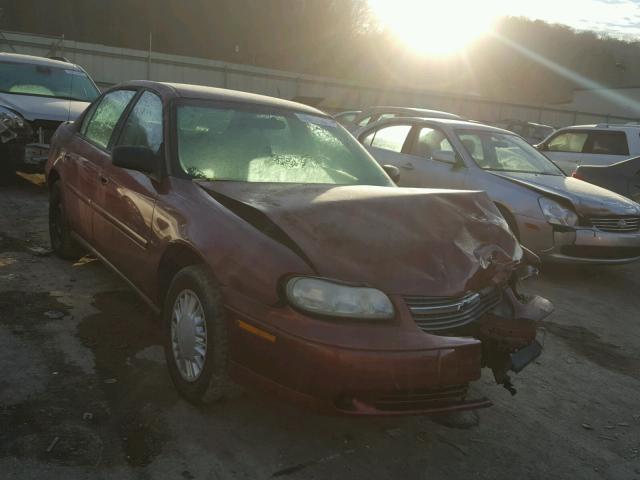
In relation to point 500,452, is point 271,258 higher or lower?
higher

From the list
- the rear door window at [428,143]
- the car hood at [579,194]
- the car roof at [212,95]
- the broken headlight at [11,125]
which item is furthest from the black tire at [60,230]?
the car hood at [579,194]

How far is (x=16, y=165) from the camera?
775cm

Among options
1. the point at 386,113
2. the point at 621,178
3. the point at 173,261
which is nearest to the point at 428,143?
the point at 386,113

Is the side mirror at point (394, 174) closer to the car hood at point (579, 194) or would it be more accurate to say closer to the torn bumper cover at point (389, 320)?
the torn bumper cover at point (389, 320)

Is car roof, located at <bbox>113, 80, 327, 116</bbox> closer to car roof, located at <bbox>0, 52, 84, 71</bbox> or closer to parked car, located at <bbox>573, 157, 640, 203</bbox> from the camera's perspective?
parked car, located at <bbox>573, 157, 640, 203</bbox>

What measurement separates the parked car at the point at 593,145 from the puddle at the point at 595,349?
664 centimetres

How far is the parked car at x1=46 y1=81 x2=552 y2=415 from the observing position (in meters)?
2.62

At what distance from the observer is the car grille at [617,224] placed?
642 centimetres

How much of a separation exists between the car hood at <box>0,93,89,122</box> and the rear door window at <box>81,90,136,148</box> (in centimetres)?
342

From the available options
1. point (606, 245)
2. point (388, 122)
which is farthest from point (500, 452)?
point (388, 122)

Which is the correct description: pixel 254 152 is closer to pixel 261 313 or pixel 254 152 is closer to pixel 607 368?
pixel 261 313

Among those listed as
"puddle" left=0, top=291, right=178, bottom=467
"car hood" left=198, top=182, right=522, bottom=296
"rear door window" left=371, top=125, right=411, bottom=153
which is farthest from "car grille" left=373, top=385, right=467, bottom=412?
"rear door window" left=371, top=125, right=411, bottom=153

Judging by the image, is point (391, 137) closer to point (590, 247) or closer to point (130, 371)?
point (590, 247)

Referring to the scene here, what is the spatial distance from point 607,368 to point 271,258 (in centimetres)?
276
